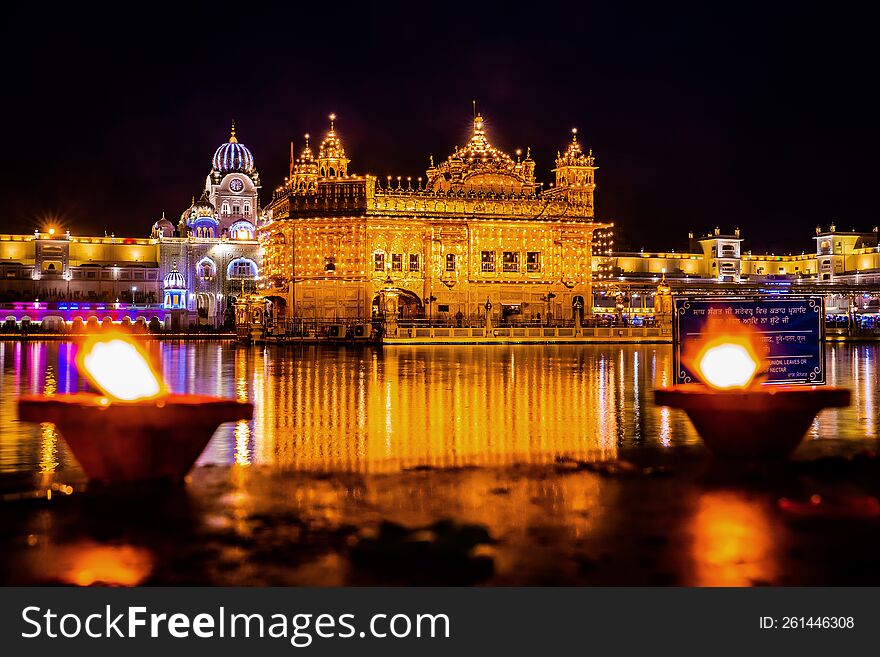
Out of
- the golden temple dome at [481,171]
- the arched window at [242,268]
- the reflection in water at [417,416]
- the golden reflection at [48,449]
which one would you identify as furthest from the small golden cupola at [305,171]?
the golden reflection at [48,449]

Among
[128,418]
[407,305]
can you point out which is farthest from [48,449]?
[407,305]

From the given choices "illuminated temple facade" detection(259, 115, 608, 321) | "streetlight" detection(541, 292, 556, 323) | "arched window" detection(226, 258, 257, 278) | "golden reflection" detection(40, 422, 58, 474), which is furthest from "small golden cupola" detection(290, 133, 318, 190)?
"golden reflection" detection(40, 422, 58, 474)

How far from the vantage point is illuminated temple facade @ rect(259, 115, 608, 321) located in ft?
202

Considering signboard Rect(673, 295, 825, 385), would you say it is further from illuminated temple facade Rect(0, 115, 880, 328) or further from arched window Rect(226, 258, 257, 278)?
arched window Rect(226, 258, 257, 278)

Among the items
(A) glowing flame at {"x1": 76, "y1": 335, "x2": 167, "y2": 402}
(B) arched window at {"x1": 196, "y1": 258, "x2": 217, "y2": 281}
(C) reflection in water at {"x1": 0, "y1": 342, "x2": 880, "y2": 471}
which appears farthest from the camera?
(B) arched window at {"x1": 196, "y1": 258, "x2": 217, "y2": 281}

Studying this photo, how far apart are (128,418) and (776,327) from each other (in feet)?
21.5

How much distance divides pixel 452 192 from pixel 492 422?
5304 cm

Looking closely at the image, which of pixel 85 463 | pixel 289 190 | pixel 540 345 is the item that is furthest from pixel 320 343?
pixel 85 463

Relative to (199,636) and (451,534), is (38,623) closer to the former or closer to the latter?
(199,636)

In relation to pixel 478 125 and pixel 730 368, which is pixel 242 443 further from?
pixel 478 125

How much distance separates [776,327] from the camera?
32.1 feet

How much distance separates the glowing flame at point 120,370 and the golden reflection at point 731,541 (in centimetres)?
467

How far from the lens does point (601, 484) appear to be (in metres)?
8.16

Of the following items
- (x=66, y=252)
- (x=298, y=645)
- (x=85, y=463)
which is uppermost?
(x=66, y=252)
